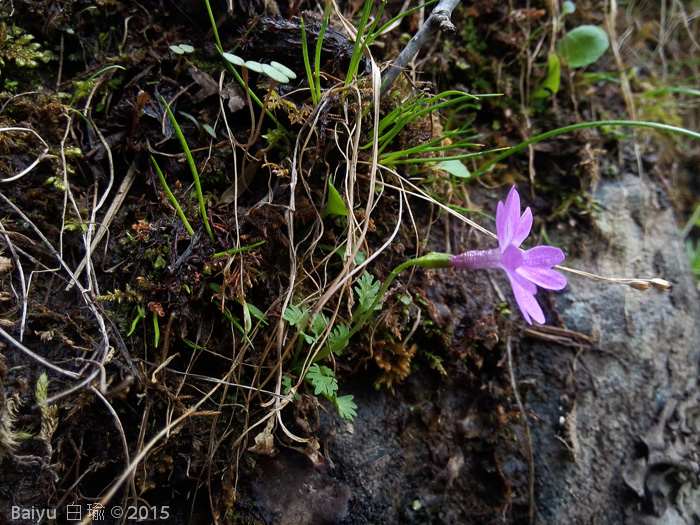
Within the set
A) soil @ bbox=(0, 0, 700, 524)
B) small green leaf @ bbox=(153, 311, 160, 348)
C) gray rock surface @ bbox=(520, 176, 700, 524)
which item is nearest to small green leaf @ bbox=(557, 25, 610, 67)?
soil @ bbox=(0, 0, 700, 524)

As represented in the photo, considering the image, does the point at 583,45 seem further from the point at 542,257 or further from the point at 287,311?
the point at 287,311

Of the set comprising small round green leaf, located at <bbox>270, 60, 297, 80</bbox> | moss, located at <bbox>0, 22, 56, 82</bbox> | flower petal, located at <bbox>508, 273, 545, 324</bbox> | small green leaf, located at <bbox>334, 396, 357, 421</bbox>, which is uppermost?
moss, located at <bbox>0, 22, 56, 82</bbox>

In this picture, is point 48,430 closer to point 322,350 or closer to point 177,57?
point 322,350

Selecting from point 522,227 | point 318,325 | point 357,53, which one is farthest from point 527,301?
point 357,53

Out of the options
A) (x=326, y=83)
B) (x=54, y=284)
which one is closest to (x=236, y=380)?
(x=54, y=284)

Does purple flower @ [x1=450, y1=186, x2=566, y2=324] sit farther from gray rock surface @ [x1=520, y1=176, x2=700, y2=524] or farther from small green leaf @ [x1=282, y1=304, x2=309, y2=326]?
gray rock surface @ [x1=520, y1=176, x2=700, y2=524]

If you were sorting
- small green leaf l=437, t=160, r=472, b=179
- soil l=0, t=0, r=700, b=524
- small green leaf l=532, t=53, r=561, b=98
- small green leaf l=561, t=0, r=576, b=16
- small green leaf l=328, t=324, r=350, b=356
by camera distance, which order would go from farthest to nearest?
small green leaf l=561, t=0, r=576, b=16, small green leaf l=532, t=53, r=561, b=98, small green leaf l=437, t=160, r=472, b=179, small green leaf l=328, t=324, r=350, b=356, soil l=0, t=0, r=700, b=524
